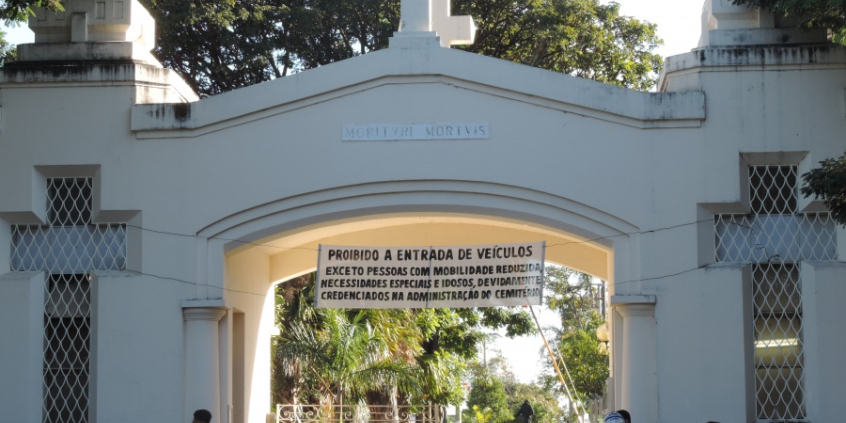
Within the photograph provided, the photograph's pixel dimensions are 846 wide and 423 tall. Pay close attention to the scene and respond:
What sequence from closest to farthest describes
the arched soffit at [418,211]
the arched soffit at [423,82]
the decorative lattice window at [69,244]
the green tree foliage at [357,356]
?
the arched soffit at [423,82], the arched soffit at [418,211], the decorative lattice window at [69,244], the green tree foliage at [357,356]

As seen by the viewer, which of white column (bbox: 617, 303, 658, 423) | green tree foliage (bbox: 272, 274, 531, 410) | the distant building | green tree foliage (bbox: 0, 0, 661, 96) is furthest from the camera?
green tree foliage (bbox: 0, 0, 661, 96)

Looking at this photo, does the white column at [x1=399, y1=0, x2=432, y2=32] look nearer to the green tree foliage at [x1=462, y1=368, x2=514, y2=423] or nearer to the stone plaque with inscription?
the stone plaque with inscription

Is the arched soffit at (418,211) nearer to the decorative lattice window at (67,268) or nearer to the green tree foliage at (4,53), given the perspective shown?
the decorative lattice window at (67,268)

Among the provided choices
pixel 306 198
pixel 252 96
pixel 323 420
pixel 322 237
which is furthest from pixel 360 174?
pixel 323 420

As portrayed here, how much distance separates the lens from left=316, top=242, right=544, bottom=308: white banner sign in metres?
13.0

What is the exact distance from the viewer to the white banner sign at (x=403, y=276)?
12977 millimetres

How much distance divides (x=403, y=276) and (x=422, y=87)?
210 centimetres

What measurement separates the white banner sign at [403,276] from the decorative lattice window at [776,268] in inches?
102

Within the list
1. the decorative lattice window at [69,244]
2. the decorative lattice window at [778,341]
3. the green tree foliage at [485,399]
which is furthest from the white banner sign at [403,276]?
the green tree foliage at [485,399]

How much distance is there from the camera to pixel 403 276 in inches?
516

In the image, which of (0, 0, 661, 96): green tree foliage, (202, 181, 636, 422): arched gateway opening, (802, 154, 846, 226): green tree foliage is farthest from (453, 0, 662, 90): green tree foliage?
(802, 154, 846, 226): green tree foliage

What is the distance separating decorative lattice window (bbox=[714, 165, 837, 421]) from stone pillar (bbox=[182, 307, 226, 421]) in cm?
536

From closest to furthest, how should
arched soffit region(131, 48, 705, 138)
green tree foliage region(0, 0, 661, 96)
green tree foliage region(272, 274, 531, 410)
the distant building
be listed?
the distant building < arched soffit region(131, 48, 705, 138) < green tree foliage region(272, 274, 531, 410) < green tree foliage region(0, 0, 661, 96)

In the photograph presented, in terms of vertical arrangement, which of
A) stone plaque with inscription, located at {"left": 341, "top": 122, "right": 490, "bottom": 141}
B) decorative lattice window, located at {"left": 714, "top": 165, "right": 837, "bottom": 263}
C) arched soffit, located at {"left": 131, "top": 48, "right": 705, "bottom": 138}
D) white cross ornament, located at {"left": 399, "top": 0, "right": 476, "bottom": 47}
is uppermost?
white cross ornament, located at {"left": 399, "top": 0, "right": 476, "bottom": 47}
